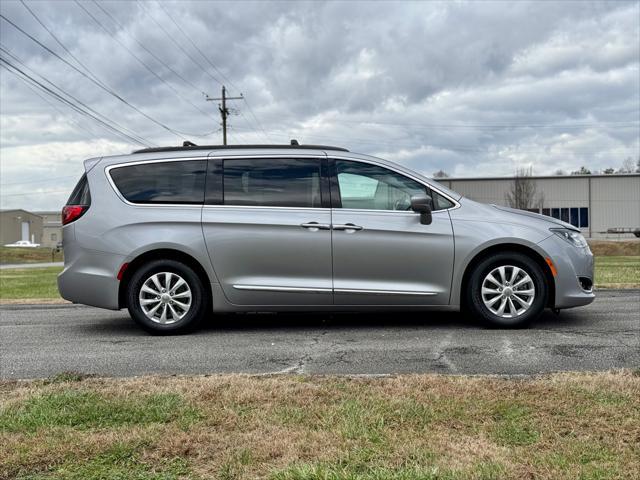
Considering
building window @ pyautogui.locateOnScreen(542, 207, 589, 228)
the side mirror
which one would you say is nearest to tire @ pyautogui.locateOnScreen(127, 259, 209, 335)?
the side mirror

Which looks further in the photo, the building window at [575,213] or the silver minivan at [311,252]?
the building window at [575,213]

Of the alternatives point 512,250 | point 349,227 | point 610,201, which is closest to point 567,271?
point 512,250

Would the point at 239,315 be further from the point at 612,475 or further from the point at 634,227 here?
the point at 634,227

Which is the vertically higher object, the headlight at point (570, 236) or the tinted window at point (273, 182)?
the tinted window at point (273, 182)

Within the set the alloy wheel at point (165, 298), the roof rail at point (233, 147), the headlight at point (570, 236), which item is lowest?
the alloy wheel at point (165, 298)

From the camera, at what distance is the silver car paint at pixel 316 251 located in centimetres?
629

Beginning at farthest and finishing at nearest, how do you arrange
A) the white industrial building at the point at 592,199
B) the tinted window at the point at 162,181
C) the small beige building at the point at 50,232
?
the small beige building at the point at 50,232 → the white industrial building at the point at 592,199 → the tinted window at the point at 162,181

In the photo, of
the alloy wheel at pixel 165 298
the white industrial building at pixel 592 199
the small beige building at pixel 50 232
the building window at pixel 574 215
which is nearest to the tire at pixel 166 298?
the alloy wheel at pixel 165 298

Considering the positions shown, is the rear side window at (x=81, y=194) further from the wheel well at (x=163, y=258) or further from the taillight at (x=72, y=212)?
the wheel well at (x=163, y=258)

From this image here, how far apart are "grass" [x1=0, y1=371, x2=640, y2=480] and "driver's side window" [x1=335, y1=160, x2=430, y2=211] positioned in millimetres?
2535

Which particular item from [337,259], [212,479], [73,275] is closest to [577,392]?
[212,479]

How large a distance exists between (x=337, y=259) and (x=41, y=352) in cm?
278

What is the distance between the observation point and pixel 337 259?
6.29m

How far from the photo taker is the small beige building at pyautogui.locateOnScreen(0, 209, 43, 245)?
98375 millimetres
